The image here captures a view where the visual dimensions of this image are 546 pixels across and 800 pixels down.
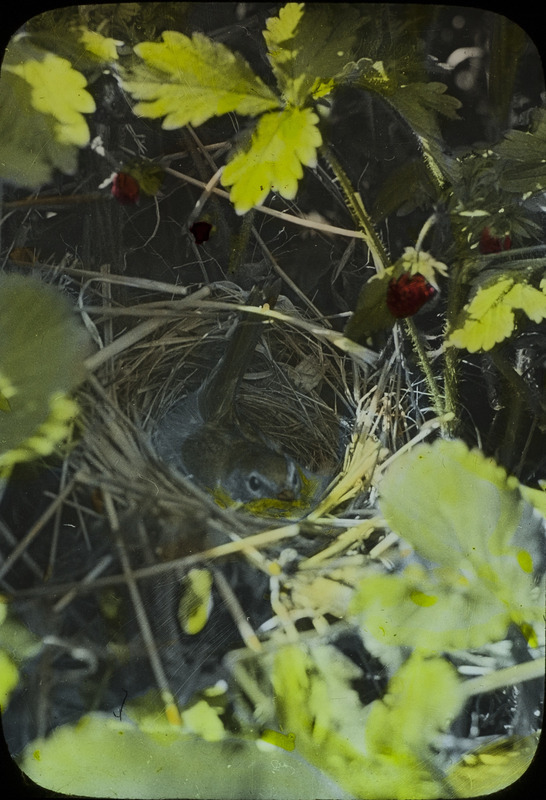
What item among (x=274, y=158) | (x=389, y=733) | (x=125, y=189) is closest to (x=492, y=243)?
(x=274, y=158)

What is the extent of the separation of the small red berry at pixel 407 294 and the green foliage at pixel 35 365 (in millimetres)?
238

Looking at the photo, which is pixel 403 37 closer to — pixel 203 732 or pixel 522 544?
pixel 522 544

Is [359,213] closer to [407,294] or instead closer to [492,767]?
[407,294]

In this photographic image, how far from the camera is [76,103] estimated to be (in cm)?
57

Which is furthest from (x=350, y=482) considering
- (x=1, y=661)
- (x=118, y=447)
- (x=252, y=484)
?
(x=1, y=661)

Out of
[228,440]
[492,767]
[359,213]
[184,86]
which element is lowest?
[492,767]

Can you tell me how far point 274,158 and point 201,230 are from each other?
8 cm

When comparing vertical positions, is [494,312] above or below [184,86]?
below

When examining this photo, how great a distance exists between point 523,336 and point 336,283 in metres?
0.15

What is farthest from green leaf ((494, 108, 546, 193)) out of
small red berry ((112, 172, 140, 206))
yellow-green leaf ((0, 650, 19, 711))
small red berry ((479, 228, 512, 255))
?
yellow-green leaf ((0, 650, 19, 711))

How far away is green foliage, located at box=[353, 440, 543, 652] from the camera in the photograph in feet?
1.93

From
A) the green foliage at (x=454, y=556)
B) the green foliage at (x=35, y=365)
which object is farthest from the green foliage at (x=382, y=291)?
the green foliage at (x=35, y=365)

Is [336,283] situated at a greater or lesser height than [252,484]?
greater

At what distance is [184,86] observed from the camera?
1.87 feet
